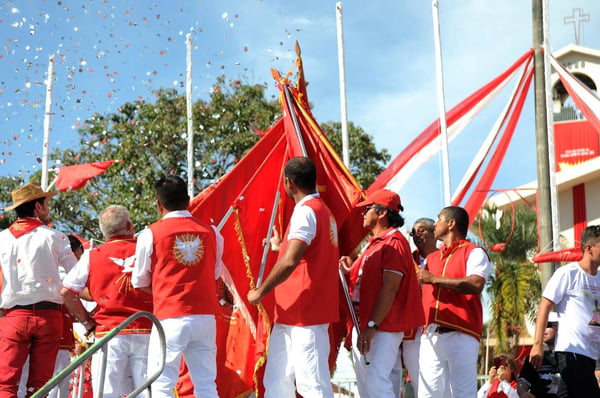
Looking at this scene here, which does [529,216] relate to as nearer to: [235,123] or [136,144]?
[235,123]

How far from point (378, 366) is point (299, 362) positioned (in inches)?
31.6

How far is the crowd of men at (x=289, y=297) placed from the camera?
6.11 metres

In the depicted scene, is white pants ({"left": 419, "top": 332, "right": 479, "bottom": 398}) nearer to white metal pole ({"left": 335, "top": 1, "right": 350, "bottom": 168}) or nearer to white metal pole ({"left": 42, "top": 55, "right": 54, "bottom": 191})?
white metal pole ({"left": 335, "top": 1, "right": 350, "bottom": 168})

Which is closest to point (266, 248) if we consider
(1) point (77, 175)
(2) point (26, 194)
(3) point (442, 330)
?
(3) point (442, 330)

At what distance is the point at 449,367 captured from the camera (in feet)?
23.6

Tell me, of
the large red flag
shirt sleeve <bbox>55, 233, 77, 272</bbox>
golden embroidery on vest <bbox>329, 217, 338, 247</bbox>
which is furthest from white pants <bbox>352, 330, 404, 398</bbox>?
shirt sleeve <bbox>55, 233, 77, 272</bbox>

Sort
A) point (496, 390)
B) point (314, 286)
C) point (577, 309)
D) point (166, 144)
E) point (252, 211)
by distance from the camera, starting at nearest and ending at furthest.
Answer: point (314, 286), point (577, 309), point (252, 211), point (496, 390), point (166, 144)

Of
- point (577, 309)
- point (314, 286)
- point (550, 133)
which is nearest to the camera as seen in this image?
point (314, 286)

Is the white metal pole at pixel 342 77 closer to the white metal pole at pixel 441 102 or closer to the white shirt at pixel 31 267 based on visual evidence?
the white metal pole at pixel 441 102

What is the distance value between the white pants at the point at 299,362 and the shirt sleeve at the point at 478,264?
1638 millimetres

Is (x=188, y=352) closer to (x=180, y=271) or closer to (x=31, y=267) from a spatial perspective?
(x=180, y=271)

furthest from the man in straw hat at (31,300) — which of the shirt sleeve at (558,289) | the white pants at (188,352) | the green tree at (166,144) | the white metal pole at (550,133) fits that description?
the green tree at (166,144)

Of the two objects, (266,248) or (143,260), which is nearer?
(143,260)

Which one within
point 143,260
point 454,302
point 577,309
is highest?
point 143,260
